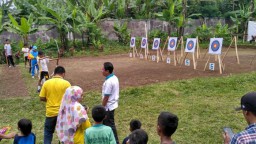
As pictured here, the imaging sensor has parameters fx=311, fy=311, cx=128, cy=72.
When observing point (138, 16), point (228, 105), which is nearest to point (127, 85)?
point (228, 105)

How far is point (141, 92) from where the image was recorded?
774 centimetres

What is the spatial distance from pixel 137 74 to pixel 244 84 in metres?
3.34

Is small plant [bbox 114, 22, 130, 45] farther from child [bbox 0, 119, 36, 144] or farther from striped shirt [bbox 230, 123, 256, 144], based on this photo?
striped shirt [bbox 230, 123, 256, 144]

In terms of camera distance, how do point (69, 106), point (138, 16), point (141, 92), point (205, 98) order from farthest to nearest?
point (138, 16) < point (141, 92) < point (205, 98) < point (69, 106)

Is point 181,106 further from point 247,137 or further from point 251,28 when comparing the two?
point 251,28

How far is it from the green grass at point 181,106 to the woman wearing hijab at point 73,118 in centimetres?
169

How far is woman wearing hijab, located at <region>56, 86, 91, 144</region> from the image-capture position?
140 inches

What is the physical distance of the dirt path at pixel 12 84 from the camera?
8.19 meters

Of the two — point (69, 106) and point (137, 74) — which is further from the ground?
point (69, 106)

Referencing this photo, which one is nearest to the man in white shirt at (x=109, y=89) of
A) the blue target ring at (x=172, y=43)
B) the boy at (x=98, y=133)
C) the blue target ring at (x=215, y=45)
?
the boy at (x=98, y=133)

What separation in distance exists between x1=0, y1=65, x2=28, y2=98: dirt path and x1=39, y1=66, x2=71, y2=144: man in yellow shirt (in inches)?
160

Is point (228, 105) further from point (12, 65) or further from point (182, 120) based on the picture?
→ point (12, 65)

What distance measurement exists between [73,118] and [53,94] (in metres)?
0.64

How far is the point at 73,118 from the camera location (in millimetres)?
3592
